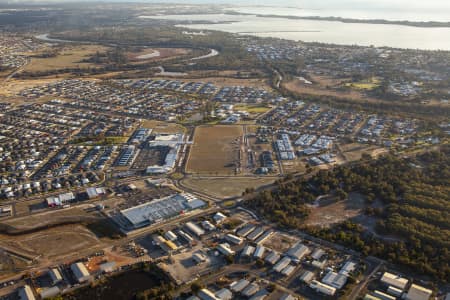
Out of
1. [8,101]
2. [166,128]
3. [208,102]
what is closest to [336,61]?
[208,102]

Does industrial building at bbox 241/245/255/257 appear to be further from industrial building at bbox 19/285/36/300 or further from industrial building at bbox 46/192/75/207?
industrial building at bbox 46/192/75/207

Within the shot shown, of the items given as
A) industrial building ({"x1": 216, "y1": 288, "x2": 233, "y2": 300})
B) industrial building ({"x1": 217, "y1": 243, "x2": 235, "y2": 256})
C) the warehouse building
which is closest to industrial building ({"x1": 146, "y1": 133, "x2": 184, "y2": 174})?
industrial building ({"x1": 217, "y1": 243, "x2": 235, "y2": 256})

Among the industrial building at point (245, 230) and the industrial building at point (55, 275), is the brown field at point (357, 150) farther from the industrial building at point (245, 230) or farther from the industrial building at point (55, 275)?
the industrial building at point (55, 275)

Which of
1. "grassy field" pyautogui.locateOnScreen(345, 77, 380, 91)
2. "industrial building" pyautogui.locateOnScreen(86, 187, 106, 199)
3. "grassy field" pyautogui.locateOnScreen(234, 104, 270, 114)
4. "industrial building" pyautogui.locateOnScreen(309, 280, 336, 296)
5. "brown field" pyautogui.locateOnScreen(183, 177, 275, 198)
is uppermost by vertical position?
"grassy field" pyautogui.locateOnScreen(345, 77, 380, 91)

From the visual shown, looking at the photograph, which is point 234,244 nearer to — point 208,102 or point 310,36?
point 208,102

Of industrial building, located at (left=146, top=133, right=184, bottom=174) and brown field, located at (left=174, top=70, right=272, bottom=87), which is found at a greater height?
brown field, located at (left=174, top=70, right=272, bottom=87)

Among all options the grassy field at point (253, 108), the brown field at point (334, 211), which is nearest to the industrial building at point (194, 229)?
the brown field at point (334, 211)
